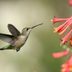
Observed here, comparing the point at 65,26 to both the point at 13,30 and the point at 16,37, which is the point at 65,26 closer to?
the point at 13,30

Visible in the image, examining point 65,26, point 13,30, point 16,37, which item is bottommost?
point 16,37

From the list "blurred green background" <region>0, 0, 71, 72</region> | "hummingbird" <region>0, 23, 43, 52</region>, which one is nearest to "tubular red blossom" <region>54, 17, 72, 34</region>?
"hummingbird" <region>0, 23, 43, 52</region>

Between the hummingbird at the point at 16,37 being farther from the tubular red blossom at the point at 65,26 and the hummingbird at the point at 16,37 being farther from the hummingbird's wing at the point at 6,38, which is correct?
the tubular red blossom at the point at 65,26

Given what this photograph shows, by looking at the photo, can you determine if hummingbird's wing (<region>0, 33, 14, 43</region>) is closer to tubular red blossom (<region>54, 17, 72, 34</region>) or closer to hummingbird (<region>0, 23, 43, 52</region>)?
hummingbird (<region>0, 23, 43, 52</region>)

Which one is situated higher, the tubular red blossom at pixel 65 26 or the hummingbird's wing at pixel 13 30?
the tubular red blossom at pixel 65 26

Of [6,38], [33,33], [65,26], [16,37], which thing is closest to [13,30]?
[6,38]

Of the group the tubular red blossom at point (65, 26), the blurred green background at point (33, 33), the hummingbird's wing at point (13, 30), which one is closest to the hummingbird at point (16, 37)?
the hummingbird's wing at point (13, 30)
